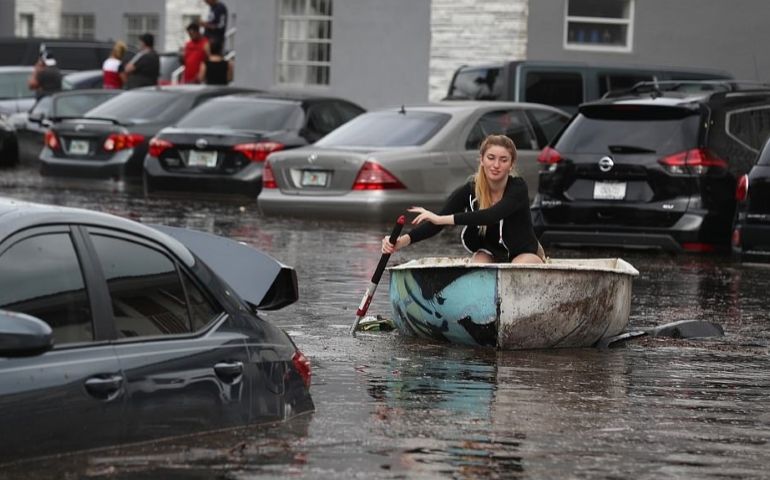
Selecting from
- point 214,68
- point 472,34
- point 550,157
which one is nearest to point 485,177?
point 550,157

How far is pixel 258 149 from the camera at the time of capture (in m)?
23.1


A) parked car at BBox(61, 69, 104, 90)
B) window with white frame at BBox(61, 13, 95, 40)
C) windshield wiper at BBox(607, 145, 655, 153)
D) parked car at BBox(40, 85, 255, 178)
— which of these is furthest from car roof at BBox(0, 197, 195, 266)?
window with white frame at BBox(61, 13, 95, 40)

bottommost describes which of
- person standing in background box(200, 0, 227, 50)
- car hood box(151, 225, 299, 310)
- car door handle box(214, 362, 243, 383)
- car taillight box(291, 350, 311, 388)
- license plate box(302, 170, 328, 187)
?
license plate box(302, 170, 328, 187)

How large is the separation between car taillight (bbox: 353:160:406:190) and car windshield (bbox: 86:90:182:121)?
6.19 metres

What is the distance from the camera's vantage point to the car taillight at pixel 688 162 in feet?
58.4

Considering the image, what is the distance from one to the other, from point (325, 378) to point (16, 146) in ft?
71.7

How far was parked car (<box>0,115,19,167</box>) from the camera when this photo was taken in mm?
30797

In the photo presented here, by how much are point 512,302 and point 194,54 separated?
22.1m

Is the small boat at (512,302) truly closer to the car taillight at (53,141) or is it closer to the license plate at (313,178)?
the license plate at (313,178)

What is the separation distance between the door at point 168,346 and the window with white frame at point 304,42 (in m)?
27.4

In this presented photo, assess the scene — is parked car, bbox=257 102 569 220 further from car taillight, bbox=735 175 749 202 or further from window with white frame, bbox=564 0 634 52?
window with white frame, bbox=564 0 634 52

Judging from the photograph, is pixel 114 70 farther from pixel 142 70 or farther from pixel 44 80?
pixel 44 80

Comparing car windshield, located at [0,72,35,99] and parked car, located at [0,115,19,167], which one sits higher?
car windshield, located at [0,72,35,99]

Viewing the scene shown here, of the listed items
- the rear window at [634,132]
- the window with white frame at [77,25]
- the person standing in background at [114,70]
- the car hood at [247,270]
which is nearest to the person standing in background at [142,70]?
the person standing in background at [114,70]
